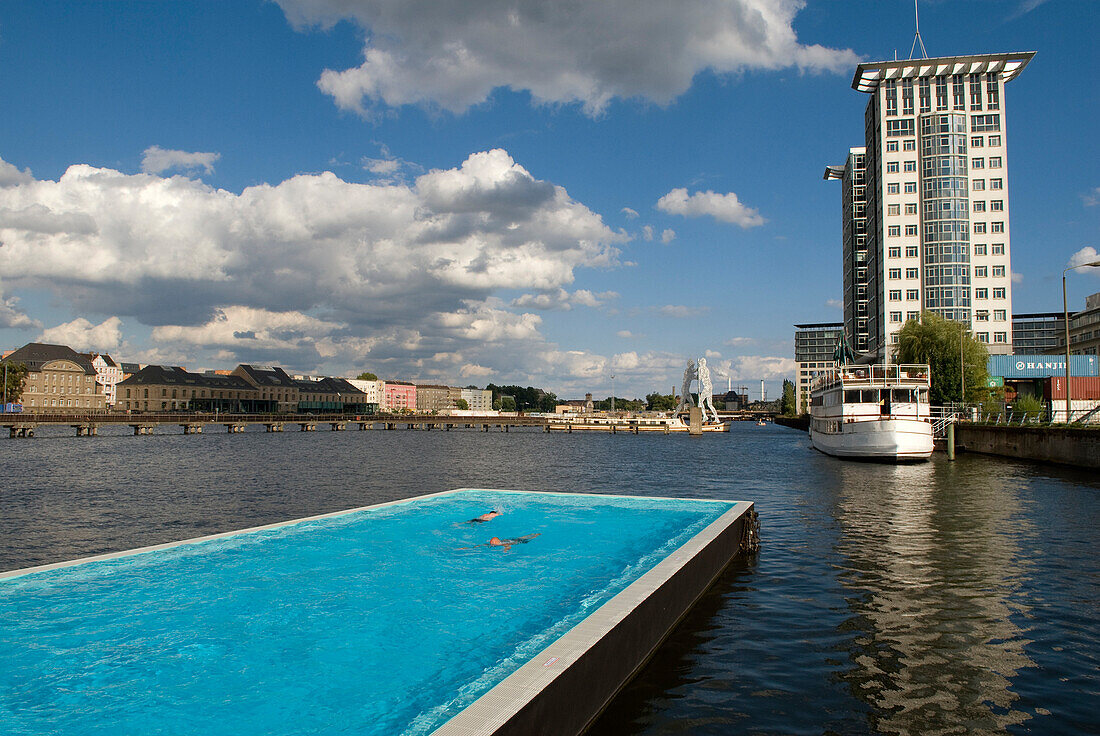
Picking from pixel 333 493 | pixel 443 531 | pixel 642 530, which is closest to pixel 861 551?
pixel 642 530

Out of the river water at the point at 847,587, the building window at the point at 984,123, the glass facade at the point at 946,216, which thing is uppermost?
the building window at the point at 984,123

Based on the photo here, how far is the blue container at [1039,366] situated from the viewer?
86.9 m

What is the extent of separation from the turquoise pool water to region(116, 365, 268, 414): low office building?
18888cm

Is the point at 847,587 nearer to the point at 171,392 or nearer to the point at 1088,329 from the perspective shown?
the point at 1088,329

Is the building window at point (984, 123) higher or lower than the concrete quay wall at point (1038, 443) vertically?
higher

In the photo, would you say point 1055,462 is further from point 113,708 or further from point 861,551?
point 113,708

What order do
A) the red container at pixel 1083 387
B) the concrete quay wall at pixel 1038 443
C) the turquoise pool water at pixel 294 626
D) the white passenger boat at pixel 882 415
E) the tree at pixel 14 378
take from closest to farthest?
the turquoise pool water at pixel 294 626 → the concrete quay wall at pixel 1038 443 → the white passenger boat at pixel 882 415 → the red container at pixel 1083 387 → the tree at pixel 14 378

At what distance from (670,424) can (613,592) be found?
146241 mm

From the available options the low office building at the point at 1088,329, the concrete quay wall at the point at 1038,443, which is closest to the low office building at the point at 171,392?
the concrete quay wall at the point at 1038,443

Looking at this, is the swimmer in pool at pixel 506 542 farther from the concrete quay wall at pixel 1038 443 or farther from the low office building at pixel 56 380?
the low office building at pixel 56 380

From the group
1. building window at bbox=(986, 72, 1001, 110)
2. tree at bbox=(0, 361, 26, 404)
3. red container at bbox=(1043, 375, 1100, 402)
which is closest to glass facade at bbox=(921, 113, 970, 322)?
building window at bbox=(986, 72, 1001, 110)

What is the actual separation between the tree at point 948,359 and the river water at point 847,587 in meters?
39.1

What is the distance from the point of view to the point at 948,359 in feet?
253

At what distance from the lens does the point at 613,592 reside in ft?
39.7
